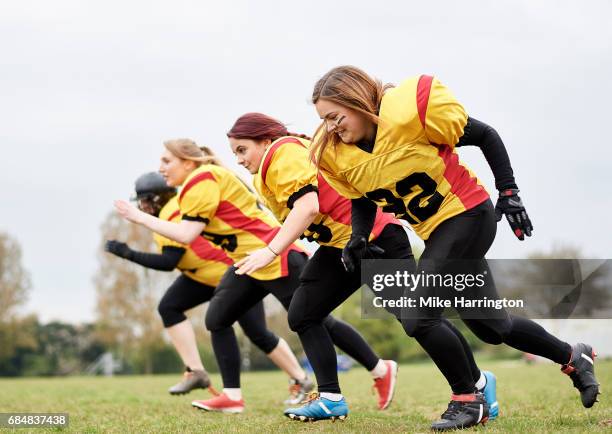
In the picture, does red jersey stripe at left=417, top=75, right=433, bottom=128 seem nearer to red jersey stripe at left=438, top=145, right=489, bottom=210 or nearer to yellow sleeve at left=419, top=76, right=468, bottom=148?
yellow sleeve at left=419, top=76, right=468, bottom=148

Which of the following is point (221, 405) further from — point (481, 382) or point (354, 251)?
point (354, 251)

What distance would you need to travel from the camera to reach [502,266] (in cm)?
466

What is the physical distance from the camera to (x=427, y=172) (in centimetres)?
404

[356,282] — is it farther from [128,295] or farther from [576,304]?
[128,295]

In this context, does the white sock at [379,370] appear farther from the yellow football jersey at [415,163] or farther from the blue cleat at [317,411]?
the yellow football jersey at [415,163]

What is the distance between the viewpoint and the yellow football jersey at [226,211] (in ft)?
19.3

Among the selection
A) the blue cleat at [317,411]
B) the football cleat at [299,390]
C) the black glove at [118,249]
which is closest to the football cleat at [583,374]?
the blue cleat at [317,411]

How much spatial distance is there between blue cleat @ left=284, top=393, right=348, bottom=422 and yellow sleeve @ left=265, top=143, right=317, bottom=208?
1.13 metres

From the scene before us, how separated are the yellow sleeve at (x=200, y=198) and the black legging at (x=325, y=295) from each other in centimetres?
130

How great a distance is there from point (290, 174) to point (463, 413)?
1579mm

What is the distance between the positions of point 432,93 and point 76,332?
4267 centimetres

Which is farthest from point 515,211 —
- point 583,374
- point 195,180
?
point 195,180

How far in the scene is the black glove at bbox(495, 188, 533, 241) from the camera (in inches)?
156

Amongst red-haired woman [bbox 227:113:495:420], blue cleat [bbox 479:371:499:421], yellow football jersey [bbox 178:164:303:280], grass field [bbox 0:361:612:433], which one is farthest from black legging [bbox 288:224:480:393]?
yellow football jersey [bbox 178:164:303:280]
